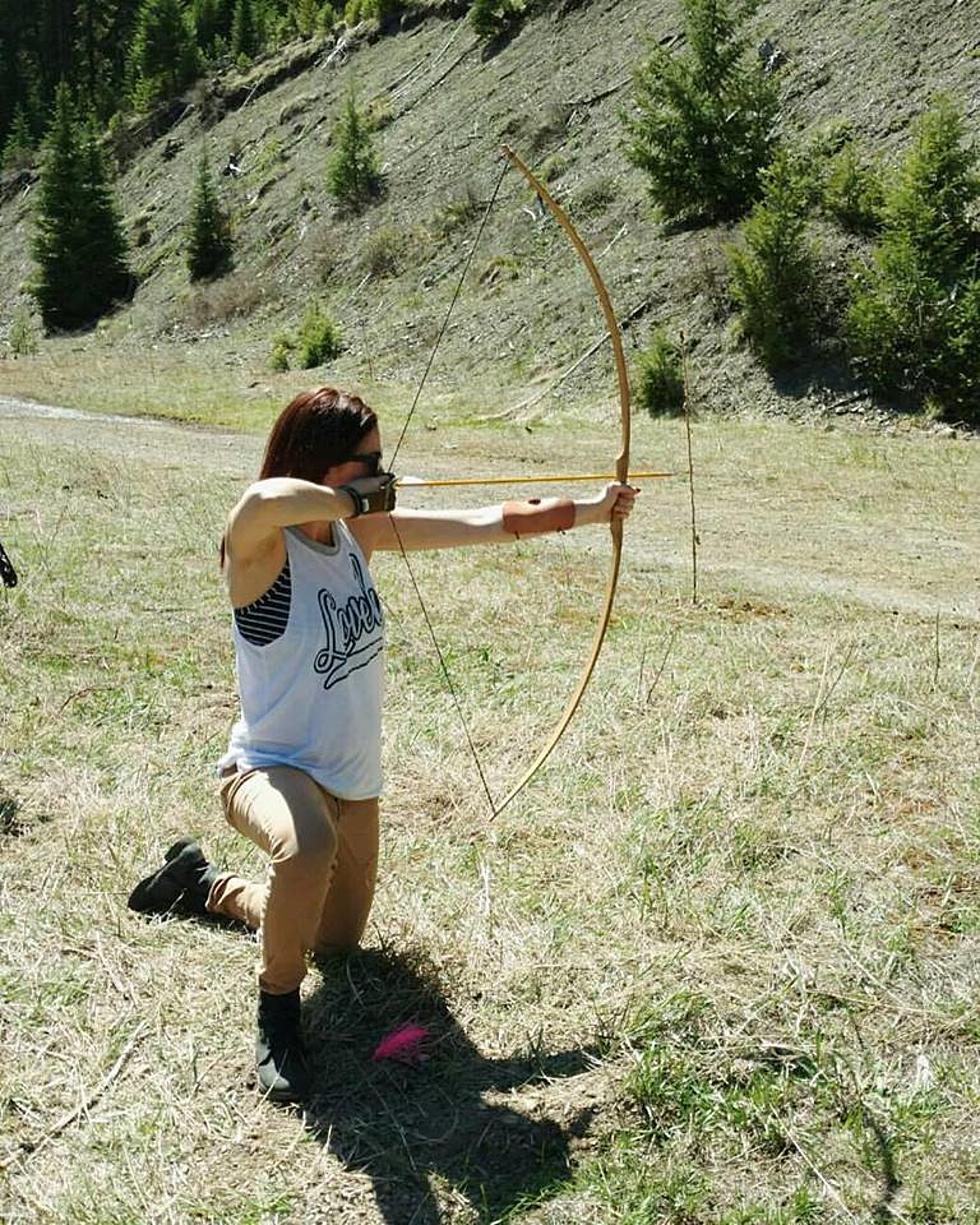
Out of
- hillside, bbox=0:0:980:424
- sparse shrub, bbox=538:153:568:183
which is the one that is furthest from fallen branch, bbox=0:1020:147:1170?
sparse shrub, bbox=538:153:568:183

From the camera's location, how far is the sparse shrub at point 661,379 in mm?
18000

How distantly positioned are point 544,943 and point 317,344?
23.5m

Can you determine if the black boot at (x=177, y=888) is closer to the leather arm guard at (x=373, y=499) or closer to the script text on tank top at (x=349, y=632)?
the script text on tank top at (x=349, y=632)

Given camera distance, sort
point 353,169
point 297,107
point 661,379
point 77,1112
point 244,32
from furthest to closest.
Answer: point 244,32 < point 297,107 < point 353,169 < point 661,379 < point 77,1112

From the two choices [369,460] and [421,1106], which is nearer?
[421,1106]

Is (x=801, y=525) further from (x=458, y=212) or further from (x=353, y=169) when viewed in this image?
(x=353, y=169)

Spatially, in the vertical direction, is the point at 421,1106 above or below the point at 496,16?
below

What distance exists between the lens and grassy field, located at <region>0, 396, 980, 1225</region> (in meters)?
2.75

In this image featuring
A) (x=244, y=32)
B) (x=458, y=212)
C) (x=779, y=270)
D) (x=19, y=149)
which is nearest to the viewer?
(x=779, y=270)

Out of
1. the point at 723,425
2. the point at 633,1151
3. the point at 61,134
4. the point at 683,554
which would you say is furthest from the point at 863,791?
the point at 61,134

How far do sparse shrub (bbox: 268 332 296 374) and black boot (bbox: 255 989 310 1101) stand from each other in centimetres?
2447

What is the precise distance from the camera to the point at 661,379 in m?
18.1

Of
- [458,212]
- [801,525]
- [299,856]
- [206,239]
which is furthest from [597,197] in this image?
[299,856]

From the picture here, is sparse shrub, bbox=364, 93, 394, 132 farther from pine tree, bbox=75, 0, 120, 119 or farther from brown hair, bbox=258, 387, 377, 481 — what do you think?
pine tree, bbox=75, 0, 120, 119
